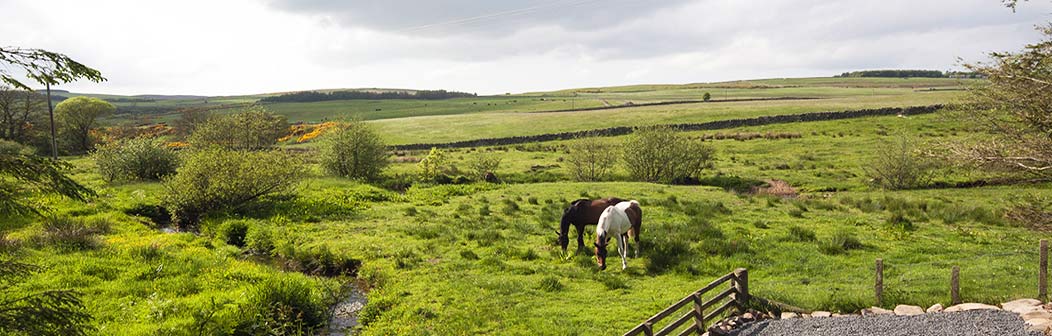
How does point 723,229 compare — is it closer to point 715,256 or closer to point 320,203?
point 715,256

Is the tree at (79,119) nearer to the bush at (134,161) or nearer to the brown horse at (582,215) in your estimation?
the bush at (134,161)

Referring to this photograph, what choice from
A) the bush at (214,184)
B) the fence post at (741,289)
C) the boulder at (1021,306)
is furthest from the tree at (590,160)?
the boulder at (1021,306)

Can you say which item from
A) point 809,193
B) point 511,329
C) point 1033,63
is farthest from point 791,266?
point 809,193

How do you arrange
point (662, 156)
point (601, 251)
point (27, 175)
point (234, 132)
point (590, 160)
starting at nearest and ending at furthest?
point (27, 175), point (601, 251), point (662, 156), point (590, 160), point (234, 132)

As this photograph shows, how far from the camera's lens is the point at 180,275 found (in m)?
18.1

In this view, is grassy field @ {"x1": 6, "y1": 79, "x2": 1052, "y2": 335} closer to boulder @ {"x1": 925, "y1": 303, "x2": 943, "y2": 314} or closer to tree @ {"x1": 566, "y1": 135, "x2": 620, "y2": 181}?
boulder @ {"x1": 925, "y1": 303, "x2": 943, "y2": 314}

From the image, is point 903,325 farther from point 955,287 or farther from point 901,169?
point 901,169

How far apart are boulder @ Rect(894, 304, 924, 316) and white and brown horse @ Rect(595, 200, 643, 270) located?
775cm

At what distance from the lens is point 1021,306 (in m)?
11.5

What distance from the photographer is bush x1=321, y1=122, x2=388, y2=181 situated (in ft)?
146

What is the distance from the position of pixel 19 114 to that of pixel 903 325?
88.8 m

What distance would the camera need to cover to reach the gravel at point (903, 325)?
10.8 metres

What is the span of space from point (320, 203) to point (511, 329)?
874 inches

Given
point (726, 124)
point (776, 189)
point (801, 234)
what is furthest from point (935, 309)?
point (726, 124)
